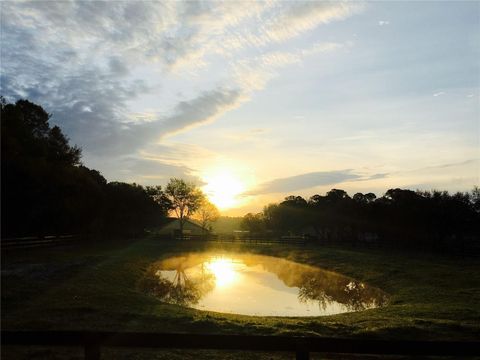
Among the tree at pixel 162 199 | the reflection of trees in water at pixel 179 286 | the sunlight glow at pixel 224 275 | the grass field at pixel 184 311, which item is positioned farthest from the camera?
the tree at pixel 162 199

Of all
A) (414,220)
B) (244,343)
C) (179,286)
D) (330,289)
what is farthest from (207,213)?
(244,343)

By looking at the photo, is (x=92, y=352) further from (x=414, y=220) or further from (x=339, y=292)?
(x=414, y=220)

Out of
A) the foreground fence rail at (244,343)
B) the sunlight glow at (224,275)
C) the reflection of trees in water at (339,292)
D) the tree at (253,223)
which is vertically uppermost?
the tree at (253,223)

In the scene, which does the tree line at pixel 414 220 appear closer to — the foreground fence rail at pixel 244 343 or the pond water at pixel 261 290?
the pond water at pixel 261 290

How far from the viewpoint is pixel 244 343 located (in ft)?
18.3

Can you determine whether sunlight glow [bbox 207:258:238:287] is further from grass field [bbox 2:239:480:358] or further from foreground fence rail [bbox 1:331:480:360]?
foreground fence rail [bbox 1:331:480:360]

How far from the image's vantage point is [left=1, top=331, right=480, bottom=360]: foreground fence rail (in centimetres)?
545

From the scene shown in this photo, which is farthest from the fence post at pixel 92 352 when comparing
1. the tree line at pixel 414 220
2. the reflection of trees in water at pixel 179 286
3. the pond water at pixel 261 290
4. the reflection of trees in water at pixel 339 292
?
the tree line at pixel 414 220

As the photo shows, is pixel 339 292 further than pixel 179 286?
No

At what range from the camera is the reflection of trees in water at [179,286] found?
75.1 ft

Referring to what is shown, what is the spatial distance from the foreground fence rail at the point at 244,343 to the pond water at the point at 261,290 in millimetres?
13567

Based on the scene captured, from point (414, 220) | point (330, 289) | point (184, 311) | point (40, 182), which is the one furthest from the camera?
point (414, 220)

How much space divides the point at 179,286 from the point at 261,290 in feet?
18.0

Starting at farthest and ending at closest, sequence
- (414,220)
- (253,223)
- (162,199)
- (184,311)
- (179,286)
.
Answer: (253,223), (162,199), (414,220), (179,286), (184,311)
